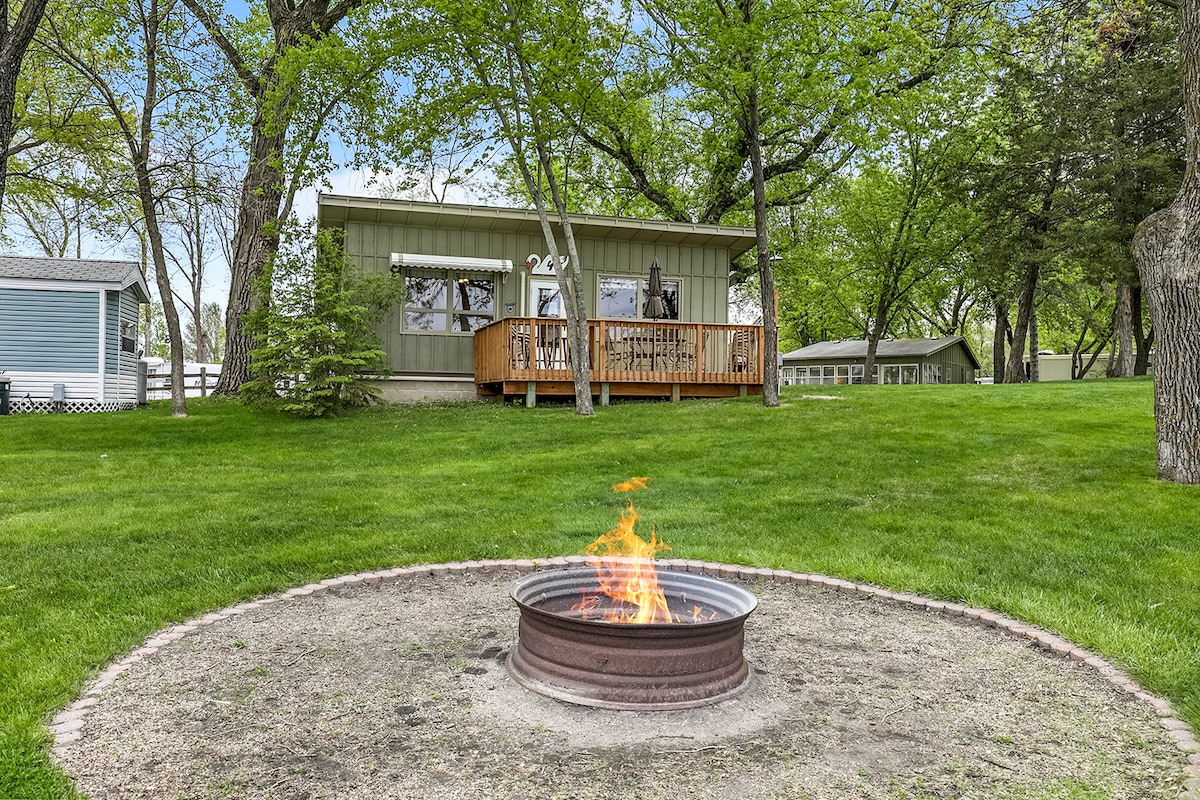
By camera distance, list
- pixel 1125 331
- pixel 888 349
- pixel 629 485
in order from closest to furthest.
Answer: pixel 629 485 < pixel 1125 331 < pixel 888 349

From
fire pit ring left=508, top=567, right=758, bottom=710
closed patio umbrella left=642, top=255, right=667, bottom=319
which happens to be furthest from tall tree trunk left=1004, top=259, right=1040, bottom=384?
fire pit ring left=508, top=567, right=758, bottom=710

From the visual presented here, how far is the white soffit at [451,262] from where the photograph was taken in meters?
14.5

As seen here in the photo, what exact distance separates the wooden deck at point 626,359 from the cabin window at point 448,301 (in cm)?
54

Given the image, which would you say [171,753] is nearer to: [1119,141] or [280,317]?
[280,317]

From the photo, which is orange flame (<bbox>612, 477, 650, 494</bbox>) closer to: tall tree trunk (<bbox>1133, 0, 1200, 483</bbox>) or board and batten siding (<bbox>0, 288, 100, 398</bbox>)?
tall tree trunk (<bbox>1133, 0, 1200, 483</bbox>)

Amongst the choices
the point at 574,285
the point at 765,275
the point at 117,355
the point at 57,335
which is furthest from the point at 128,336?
the point at 765,275

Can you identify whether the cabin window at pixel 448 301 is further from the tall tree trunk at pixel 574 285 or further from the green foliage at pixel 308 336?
the tall tree trunk at pixel 574 285

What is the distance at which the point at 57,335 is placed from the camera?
1552 cm

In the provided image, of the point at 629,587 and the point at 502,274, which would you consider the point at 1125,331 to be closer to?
the point at 502,274

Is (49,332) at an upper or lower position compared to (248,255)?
lower

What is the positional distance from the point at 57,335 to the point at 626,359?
11126mm

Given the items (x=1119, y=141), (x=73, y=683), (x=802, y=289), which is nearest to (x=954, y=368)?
(x=802, y=289)

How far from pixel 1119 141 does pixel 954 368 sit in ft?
60.4

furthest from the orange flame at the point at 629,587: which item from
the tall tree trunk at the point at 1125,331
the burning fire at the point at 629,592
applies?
the tall tree trunk at the point at 1125,331
